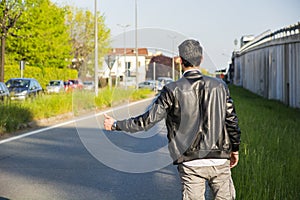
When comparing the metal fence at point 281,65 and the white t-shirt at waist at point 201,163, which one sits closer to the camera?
the white t-shirt at waist at point 201,163

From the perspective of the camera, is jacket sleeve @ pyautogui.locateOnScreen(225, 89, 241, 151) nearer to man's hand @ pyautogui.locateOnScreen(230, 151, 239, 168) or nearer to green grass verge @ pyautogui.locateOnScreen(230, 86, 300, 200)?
man's hand @ pyautogui.locateOnScreen(230, 151, 239, 168)

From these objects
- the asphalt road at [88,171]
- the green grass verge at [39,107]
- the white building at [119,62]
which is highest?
the white building at [119,62]

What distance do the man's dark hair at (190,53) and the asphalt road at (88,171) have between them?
9.85 feet

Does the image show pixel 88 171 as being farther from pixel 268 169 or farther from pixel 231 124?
pixel 231 124

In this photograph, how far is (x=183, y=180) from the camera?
4.25m

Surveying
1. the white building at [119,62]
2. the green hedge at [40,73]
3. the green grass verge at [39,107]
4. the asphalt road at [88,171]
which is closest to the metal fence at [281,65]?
the white building at [119,62]

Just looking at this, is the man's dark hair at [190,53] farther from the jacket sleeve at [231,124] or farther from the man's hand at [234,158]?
the man's hand at [234,158]

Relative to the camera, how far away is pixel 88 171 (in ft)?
28.7

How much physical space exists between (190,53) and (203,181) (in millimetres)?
1070

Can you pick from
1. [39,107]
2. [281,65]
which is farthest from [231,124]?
[281,65]

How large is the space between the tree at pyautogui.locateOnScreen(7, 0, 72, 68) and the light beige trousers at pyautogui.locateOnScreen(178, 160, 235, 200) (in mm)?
34520

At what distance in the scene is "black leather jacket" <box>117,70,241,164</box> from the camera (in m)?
4.11

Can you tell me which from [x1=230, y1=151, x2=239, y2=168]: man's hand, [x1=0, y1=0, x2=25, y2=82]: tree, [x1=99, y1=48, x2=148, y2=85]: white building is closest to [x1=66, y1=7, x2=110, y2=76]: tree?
[x1=0, y1=0, x2=25, y2=82]: tree

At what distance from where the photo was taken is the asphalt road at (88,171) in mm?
7094
